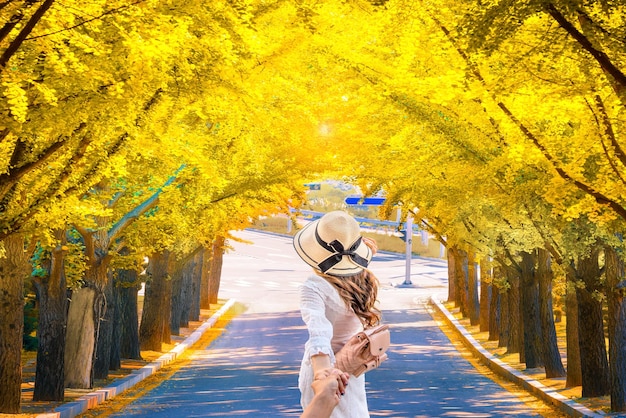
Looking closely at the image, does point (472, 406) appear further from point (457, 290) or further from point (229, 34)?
point (457, 290)

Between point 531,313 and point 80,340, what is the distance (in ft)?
31.0

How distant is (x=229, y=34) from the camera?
13.5 metres

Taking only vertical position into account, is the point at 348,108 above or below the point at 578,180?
above

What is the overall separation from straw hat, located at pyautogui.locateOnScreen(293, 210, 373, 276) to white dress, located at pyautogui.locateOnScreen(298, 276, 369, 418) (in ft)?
0.28

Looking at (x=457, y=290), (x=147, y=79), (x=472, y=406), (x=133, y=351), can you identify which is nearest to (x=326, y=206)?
(x=457, y=290)

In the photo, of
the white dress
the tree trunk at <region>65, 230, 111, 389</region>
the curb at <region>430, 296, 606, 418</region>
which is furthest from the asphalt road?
the white dress

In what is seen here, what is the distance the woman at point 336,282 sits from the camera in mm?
5348

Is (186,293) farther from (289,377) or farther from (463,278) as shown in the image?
(289,377)

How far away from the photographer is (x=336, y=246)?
5379mm

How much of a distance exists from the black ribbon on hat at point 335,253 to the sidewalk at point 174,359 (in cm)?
1216

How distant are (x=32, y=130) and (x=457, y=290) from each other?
38.7 metres

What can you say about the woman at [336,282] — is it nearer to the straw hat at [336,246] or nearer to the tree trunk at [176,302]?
the straw hat at [336,246]

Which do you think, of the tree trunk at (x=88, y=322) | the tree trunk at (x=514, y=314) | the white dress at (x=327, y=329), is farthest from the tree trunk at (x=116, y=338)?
the white dress at (x=327, y=329)

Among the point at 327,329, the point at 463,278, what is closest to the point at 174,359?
the point at 463,278
